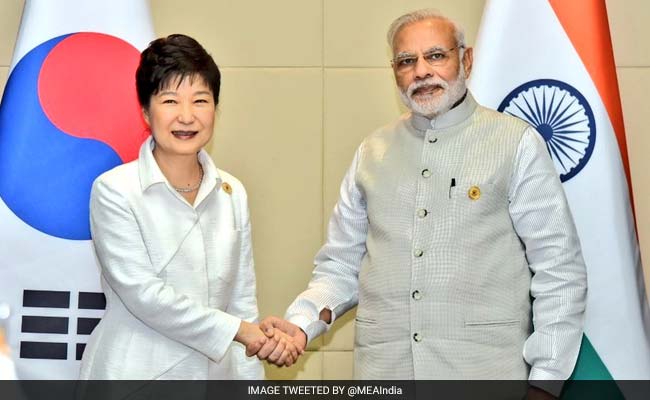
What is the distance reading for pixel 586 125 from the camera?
321 cm

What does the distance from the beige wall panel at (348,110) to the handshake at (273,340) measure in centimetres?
106

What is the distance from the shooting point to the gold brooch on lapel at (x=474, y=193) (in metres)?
2.64

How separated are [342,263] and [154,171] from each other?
2.19 feet

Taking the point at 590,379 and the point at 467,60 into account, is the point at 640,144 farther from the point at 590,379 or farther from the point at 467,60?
the point at 467,60

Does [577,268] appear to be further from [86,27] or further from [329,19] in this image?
[86,27]

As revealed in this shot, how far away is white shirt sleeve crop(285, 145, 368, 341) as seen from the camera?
9.40ft

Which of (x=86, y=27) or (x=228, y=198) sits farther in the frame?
(x=86, y=27)

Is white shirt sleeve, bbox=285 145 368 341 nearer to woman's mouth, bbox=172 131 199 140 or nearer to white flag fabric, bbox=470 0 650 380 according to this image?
woman's mouth, bbox=172 131 199 140

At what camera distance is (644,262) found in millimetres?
3752

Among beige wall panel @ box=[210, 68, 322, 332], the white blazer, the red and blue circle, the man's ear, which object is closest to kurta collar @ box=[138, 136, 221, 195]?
the white blazer

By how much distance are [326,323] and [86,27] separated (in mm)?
1400

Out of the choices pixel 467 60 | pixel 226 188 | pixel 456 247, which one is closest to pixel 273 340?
pixel 226 188

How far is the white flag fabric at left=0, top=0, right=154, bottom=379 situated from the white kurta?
1.05m

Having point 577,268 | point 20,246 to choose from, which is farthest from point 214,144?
point 577,268
